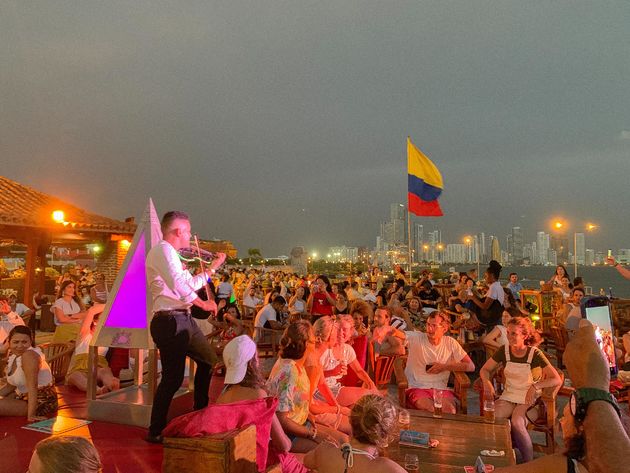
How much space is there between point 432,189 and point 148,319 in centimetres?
885

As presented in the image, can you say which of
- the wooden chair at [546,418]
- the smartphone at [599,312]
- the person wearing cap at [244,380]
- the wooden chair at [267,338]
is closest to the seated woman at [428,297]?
the wooden chair at [267,338]

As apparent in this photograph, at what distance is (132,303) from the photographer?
12.8ft

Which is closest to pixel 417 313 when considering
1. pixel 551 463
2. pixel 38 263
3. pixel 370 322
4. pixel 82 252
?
pixel 370 322

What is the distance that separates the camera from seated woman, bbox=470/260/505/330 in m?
7.19

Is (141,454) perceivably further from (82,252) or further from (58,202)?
(82,252)

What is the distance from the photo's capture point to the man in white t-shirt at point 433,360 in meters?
4.36

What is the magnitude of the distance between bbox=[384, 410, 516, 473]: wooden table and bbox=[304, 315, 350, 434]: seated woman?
0.60 meters

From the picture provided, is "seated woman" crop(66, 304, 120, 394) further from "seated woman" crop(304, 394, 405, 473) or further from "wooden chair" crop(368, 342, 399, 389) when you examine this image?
"seated woman" crop(304, 394, 405, 473)

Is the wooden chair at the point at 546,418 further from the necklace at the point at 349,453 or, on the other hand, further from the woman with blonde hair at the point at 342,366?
the necklace at the point at 349,453

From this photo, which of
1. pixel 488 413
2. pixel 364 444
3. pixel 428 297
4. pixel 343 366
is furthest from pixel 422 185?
pixel 364 444

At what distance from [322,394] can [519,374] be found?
1.77m

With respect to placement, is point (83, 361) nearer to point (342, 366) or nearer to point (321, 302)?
point (342, 366)

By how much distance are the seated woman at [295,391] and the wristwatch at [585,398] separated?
7.45 feet

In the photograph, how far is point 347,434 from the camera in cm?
350
